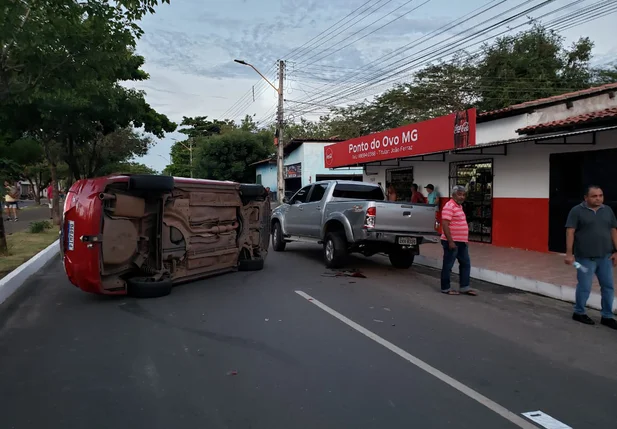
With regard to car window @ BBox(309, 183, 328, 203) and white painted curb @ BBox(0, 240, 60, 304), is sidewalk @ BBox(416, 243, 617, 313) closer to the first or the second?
car window @ BBox(309, 183, 328, 203)

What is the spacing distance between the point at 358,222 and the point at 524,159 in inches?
228

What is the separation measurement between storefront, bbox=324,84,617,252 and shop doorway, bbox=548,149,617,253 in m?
0.02

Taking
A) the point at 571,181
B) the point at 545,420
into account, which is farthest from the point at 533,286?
the point at 545,420

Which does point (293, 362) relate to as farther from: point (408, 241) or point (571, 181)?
point (571, 181)

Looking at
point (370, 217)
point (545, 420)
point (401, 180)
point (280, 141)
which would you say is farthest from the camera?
point (280, 141)

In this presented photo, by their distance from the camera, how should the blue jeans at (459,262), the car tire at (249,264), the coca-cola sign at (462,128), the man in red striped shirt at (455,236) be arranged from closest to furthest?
the man in red striped shirt at (455,236) < the blue jeans at (459,262) < the car tire at (249,264) < the coca-cola sign at (462,128)

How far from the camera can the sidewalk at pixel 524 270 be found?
7.62 meters

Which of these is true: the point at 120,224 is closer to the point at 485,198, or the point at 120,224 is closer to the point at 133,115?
the point at 485,198

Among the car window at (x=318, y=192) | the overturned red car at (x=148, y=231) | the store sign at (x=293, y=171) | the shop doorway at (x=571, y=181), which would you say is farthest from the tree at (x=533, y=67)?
the overturned red car at (x=148, y=231)

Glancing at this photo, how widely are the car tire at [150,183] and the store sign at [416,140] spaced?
802cm

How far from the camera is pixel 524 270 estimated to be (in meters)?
9.20

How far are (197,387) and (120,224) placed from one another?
3539mm

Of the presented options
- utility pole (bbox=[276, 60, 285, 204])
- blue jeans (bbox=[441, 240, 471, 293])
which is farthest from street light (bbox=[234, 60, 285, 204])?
blue jeans (bbox=[441, 240, 471, 293])

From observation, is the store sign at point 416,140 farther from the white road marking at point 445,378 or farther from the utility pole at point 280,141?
the white road marking at point 445,378
